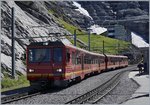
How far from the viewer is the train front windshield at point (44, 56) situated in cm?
2706

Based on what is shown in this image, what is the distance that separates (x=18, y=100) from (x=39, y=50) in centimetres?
659

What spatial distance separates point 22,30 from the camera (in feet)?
155

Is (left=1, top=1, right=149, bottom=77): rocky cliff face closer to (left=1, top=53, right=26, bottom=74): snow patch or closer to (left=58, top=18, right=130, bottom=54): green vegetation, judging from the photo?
(left=1, top=53, right=26, bottom=74): snow patch

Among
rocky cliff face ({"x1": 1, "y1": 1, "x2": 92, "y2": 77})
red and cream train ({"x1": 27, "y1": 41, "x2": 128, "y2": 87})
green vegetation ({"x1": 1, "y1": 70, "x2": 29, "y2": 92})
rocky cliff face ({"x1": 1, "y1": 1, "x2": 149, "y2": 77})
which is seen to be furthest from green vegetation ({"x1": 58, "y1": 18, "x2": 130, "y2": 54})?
red and cream train ({"x1": 27, "y1": 41, "x2": 128, "y2": 87})

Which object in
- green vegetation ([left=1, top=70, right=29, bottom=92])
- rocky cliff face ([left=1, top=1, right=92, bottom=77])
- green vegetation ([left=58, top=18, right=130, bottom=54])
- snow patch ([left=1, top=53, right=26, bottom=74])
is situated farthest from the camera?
green vegetation ([left=58, top=18, right=130, bottom=54])

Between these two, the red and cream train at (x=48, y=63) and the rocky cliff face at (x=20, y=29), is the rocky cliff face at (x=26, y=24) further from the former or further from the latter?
the red and cream train at (x=48, y=63)

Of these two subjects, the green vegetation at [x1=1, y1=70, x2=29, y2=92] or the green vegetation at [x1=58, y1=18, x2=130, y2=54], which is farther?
the green vegetation at [x1=58, y1=18, x2=130, y2=54]

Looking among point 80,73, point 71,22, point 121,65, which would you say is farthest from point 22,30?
point 71,22

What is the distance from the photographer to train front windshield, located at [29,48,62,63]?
2706 centimetres

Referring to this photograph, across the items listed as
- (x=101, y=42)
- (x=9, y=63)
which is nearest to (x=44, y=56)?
(x=9, y=63)

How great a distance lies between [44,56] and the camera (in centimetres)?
2727

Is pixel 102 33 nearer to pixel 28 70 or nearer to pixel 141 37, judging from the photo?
pixel 141 37

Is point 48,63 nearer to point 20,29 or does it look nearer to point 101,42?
point 20,29

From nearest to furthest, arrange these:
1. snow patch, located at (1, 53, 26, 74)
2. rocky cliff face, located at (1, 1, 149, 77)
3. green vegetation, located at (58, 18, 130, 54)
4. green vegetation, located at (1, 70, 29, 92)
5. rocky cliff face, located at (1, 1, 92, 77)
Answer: green vegetation, located at (1, 70, 29, 92)
snow patch, located at (1, 53, 26, 74)
rocky cliff face, located at (1, 1, 92, 77)
rocky cliff face, located at (1, 1, 149, 77)
green vegetation, located at (58, 18, 130, 54)
